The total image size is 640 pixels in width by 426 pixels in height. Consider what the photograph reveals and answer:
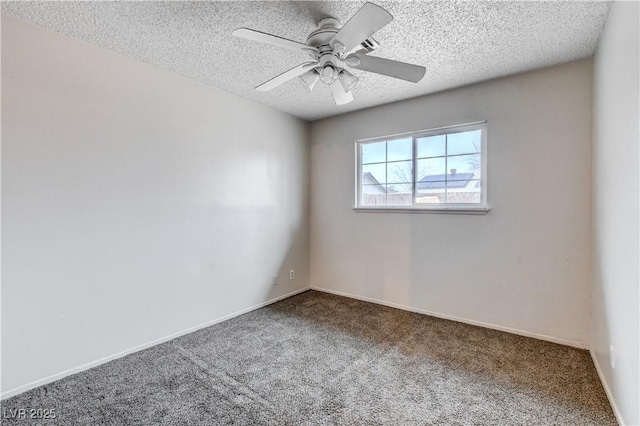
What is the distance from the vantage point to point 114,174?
227 centimetres

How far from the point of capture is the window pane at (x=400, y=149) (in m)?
3.35

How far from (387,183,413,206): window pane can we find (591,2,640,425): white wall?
61.9 inches

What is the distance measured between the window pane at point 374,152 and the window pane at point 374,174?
64 mm

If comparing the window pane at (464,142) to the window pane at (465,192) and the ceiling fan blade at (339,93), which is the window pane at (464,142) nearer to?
the window pane at (465,192)

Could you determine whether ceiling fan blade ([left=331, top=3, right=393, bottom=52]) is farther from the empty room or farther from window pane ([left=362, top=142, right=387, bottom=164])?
window pane ([left=362, top=142, right=387, bottom=164])

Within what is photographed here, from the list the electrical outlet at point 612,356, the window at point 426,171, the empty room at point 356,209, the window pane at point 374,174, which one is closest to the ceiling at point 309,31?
the empty room at point 356,209

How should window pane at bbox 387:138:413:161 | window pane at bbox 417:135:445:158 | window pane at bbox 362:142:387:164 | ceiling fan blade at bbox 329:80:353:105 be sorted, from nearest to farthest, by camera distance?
ceiling fan blade at bbox 329:80:353:105, window pane at bbox 417:135:445:158, window pane at bbox 387:138:413:161, window pane at bbox 362:142:387:164

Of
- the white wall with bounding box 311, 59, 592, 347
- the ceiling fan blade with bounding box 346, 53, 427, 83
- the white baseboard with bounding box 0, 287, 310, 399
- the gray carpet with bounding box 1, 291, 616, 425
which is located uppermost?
the ceiling fan blade with bounding box 346, 53, 427, 83

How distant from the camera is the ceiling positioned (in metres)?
Answer: 1.74

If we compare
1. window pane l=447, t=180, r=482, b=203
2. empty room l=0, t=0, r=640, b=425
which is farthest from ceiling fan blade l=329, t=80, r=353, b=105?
window pane l=447, t=180, r=482, b=203

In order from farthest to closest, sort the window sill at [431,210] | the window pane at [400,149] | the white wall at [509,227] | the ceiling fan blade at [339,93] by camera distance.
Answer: the window pane at [400,149]
the window sill at [431,210]
the white wall at [509,227]
the ceiling fan blade at [339,93]

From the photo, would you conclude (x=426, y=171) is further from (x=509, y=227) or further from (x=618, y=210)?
(x=618, y=210)

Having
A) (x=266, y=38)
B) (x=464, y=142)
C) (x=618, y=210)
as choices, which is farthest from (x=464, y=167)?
(x=266, y=38)

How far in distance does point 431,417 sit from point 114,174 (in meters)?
2.73
